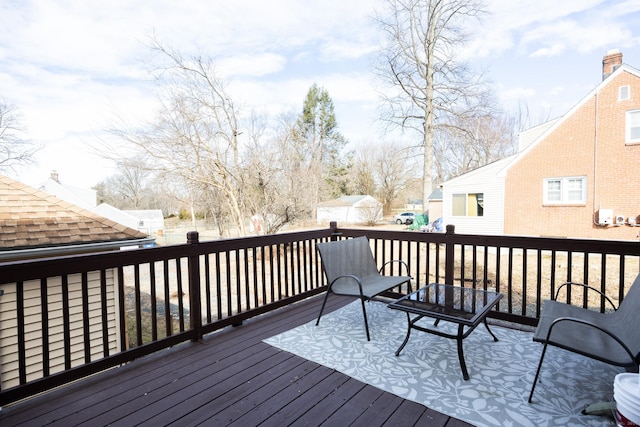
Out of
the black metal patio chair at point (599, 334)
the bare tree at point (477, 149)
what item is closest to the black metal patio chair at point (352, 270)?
the black metal patio chair at point (599, 334)

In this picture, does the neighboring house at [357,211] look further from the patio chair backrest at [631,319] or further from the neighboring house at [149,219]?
Answer: the patio chair backrest at [631,319]

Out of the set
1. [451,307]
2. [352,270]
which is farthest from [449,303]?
[352,270]

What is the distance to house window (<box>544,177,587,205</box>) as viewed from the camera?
33.8 ft

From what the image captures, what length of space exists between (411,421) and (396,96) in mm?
14654

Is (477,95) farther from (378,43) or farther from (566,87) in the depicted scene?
(566,87)

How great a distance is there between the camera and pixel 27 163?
51.8 ft

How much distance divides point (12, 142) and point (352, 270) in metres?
19.0

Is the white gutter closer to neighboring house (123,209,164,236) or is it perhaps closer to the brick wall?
the brick wall

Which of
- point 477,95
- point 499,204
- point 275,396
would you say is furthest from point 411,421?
point 477,95

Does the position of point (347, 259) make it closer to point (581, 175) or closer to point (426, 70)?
point (581, 175)

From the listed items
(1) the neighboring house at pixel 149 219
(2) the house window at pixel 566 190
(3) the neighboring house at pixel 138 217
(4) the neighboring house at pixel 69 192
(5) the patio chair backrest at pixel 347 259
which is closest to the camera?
(5) the patio chair backrest at pixel 347 259

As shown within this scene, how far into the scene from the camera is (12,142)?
15000 mm

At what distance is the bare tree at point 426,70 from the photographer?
42.8 feet

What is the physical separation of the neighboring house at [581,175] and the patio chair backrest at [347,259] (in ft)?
32.6
